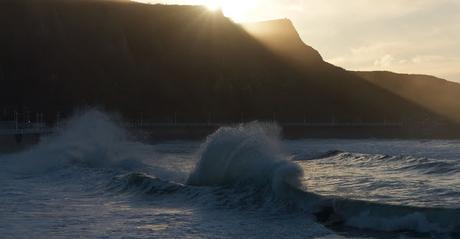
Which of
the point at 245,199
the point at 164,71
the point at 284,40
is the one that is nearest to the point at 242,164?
the point at 245,199

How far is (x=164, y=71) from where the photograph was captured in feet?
431

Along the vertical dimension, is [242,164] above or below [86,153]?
above

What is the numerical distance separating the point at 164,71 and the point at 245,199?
118085 mm

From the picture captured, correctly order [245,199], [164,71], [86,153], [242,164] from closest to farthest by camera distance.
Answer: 1. [245,199]
2. [242,164]
3. [86,153]
4. [164,71]

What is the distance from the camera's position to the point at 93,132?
3784cm

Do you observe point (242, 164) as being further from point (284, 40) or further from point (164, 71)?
point (284, 40)

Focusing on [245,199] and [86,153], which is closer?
[245,199]

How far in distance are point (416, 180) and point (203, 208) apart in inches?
201

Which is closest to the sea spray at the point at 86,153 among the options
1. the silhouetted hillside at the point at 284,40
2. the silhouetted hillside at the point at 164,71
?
the silhouetted hillside at the point at 164,71

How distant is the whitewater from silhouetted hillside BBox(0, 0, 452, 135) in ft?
272

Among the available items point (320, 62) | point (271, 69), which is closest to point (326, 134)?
point (271, 69)

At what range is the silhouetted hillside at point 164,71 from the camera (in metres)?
112

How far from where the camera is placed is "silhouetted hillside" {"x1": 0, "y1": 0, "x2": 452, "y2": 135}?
366 feet

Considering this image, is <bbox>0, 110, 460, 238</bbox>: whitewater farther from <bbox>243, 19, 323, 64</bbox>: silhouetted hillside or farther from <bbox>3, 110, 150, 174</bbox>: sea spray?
<bbox>243, 19, 323, 64</bbox>: silhouetted hillside
